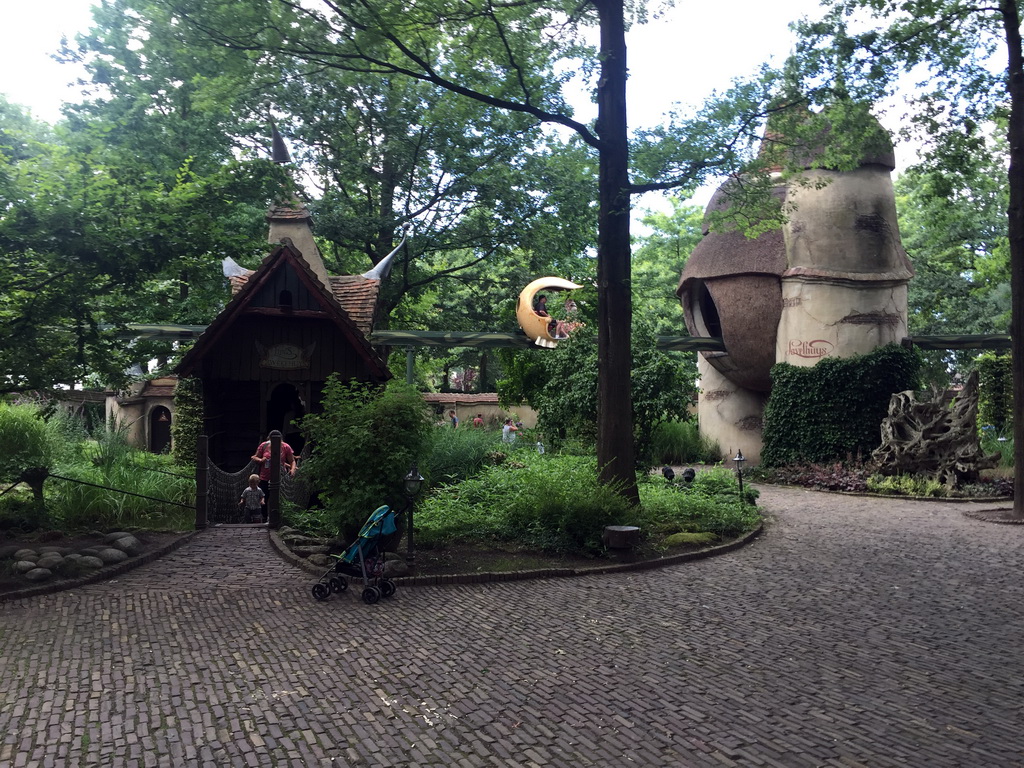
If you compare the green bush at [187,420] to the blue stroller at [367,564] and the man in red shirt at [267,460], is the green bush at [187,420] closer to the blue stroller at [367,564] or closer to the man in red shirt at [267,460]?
the man in red shirt at [267,460]

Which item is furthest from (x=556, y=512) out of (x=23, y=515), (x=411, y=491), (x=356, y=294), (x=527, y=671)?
(x=356, y=294)

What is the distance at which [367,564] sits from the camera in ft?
27.6

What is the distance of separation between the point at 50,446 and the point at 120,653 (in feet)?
33.9

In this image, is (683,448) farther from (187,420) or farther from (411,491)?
(411,491)

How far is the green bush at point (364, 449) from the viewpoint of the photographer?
9.42 metres

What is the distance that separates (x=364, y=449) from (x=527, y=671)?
13.7 ft

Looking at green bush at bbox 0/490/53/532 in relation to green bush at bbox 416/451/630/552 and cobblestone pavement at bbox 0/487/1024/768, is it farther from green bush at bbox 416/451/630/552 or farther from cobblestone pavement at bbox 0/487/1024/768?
green bush at bbox 416/451/630/552

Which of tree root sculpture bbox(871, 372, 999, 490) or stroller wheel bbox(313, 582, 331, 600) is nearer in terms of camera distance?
stroller wheel bbox(313, 582, 331, 600)

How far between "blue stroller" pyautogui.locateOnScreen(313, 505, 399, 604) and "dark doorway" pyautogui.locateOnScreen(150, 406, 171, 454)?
25.6m

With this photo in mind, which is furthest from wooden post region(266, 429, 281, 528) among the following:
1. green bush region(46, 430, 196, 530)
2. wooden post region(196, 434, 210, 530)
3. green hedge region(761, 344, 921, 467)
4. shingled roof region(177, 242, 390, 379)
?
green hedge region(761, 344, 921, 467)

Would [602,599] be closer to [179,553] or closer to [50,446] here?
[179,553]

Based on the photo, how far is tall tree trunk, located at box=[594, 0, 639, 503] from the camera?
466 inches

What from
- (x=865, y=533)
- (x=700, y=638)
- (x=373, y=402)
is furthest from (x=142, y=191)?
(x=865, y=533)

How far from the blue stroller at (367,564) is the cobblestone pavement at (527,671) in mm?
170
